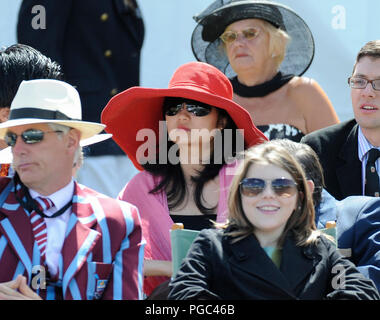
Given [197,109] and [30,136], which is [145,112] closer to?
[197,109]

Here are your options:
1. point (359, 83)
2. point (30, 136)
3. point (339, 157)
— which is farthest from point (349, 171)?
point (30, 136)

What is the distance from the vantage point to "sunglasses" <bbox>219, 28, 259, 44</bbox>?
15.9ft

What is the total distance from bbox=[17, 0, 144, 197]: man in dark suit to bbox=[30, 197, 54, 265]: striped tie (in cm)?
183

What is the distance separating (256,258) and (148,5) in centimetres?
247

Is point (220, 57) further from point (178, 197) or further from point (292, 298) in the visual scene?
point (292, 298)

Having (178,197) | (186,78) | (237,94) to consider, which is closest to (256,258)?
(178,197)

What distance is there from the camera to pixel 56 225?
10.3 feet

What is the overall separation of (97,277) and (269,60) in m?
2.23

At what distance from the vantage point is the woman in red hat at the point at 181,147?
3814mm

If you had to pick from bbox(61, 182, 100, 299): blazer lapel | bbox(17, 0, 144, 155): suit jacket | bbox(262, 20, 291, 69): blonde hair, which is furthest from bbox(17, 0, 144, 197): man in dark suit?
bbox(61, 182, 100, 299): blazer lapel

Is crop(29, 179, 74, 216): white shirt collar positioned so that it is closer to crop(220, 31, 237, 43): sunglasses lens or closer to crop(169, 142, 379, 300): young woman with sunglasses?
crop(169, 142, 379, 300): young woman with sunglasses

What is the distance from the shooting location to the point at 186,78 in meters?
4.03
